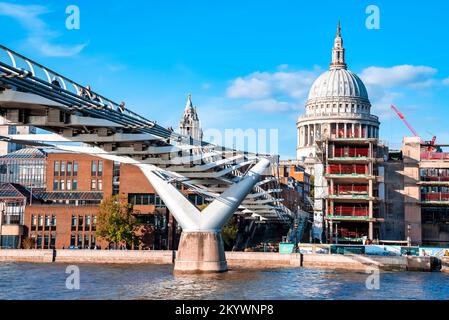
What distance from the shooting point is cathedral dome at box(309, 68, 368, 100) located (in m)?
178

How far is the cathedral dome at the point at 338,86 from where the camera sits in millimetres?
178125

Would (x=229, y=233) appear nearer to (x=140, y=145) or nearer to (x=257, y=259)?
(x=257, y=259)

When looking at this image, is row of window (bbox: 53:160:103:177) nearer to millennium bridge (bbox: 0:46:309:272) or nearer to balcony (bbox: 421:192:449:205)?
millennium bridge (bbox: 0:46:309:272)

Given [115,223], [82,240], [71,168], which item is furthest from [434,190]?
[71,168]

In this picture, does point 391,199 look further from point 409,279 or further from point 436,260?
point 409,279

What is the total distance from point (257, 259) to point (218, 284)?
20092mm

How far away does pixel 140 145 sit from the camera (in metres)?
45.1

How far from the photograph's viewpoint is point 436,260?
61.4 meters

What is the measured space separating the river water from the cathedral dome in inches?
4859

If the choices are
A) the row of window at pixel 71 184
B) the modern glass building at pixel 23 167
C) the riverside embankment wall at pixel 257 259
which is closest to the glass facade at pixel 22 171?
the modern glass building at pixel 23 167

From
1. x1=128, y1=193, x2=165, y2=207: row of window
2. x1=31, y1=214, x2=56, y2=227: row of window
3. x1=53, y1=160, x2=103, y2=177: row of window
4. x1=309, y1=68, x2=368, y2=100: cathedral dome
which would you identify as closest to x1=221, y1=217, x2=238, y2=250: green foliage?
x1=128, y1=193, x2=165, y2=207: row of window
